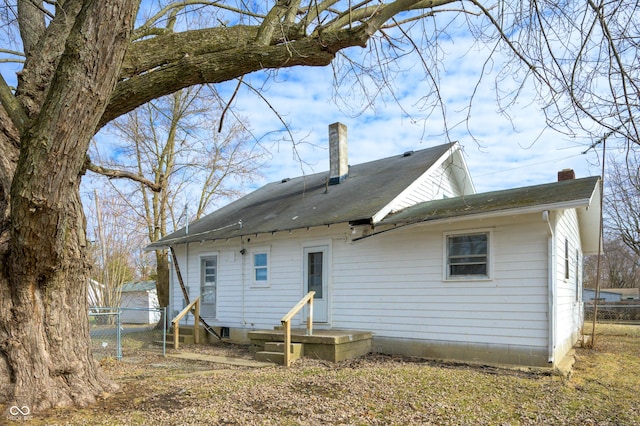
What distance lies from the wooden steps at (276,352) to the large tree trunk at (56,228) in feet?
13.4

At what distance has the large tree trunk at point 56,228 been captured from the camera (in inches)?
153

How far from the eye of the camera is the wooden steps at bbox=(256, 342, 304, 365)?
9.30 m

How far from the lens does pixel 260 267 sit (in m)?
12.8

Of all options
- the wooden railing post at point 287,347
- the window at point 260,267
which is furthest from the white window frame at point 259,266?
the wooden railing post at point 287,347

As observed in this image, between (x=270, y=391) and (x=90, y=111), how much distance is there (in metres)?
4.09

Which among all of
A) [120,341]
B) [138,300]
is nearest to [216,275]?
[120,341]

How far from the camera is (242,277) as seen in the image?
43.0 feet

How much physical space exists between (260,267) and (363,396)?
7038 millimetres

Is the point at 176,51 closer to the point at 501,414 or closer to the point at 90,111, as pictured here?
the point at 90,111

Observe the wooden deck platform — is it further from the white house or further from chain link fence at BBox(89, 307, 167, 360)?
chain link fence at BBox(89, 307, 167, 360)

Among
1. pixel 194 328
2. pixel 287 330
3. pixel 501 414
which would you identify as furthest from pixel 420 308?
pixel 194 328

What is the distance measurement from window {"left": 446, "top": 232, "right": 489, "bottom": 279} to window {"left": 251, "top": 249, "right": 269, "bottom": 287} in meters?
5.01

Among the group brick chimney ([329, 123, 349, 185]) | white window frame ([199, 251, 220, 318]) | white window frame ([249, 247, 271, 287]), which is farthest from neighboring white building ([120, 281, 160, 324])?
brick chimney ([329, 123, 349, 185])

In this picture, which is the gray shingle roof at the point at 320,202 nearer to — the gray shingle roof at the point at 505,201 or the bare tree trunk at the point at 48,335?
the gray shingle roof at the point at 505,201
